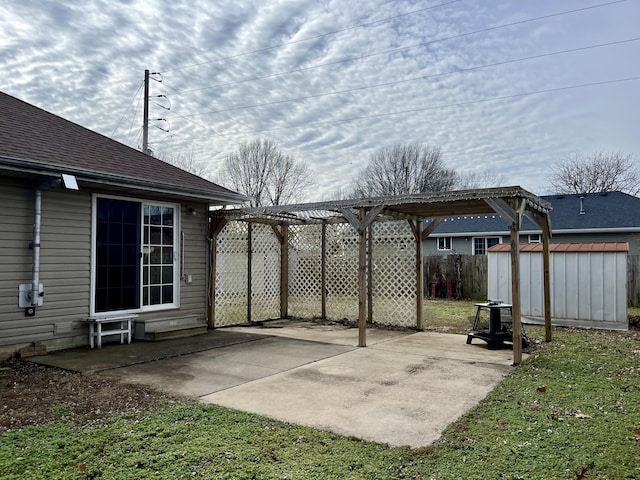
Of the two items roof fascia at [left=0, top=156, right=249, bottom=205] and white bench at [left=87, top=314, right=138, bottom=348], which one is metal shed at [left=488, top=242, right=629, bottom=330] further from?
white bench at [left=87, top=314, right=138, bottom=348]

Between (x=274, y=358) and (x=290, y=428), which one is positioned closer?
(x=290, y=428)

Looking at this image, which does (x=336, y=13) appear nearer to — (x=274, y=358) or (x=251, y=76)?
(x=251, y=76)

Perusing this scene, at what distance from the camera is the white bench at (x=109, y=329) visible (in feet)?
Answer: 20.8

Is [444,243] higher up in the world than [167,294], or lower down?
higher up

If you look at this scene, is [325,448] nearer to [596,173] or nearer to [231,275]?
[231,275]

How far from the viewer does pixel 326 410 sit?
12.5 feet

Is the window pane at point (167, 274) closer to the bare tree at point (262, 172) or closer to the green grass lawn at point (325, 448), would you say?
the green grass lawn at point (325, 448)

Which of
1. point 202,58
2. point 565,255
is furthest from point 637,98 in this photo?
point 202,58

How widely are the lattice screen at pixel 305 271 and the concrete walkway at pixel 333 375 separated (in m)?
2.24

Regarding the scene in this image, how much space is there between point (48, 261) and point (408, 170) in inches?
967

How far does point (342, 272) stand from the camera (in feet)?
31.4

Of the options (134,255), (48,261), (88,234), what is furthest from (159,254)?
(48,261)

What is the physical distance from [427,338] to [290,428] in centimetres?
472

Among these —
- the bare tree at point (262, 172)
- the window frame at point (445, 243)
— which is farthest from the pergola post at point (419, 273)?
the bare tree at point (262, 172)
